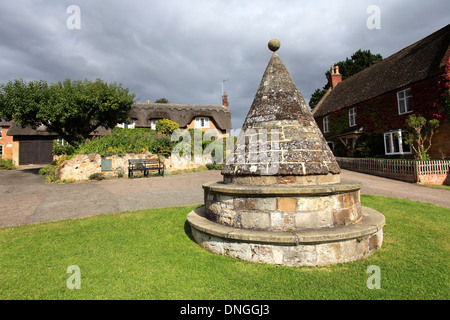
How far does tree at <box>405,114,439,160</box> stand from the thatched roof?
831 inches

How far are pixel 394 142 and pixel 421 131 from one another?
2490mm

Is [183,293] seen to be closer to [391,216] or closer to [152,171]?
[391,216]

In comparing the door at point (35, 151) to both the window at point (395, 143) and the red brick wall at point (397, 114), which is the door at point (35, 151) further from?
the window at point (395, 143)

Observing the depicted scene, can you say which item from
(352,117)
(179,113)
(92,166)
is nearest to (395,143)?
(352,117)

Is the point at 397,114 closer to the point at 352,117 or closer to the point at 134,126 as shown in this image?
the point at 352,117

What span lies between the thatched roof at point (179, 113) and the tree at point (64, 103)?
9.43m

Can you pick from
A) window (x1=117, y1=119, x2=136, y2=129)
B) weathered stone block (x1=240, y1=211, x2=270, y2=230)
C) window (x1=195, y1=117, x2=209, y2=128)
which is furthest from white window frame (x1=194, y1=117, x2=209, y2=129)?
weathered stone block (x1=240, y1=211, x2=270, y2=230)

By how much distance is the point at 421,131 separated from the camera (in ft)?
50.6

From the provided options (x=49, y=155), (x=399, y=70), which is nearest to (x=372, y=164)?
(x=399, y=70)

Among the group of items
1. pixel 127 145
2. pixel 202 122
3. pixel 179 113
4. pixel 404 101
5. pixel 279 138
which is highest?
pixel 179 113
